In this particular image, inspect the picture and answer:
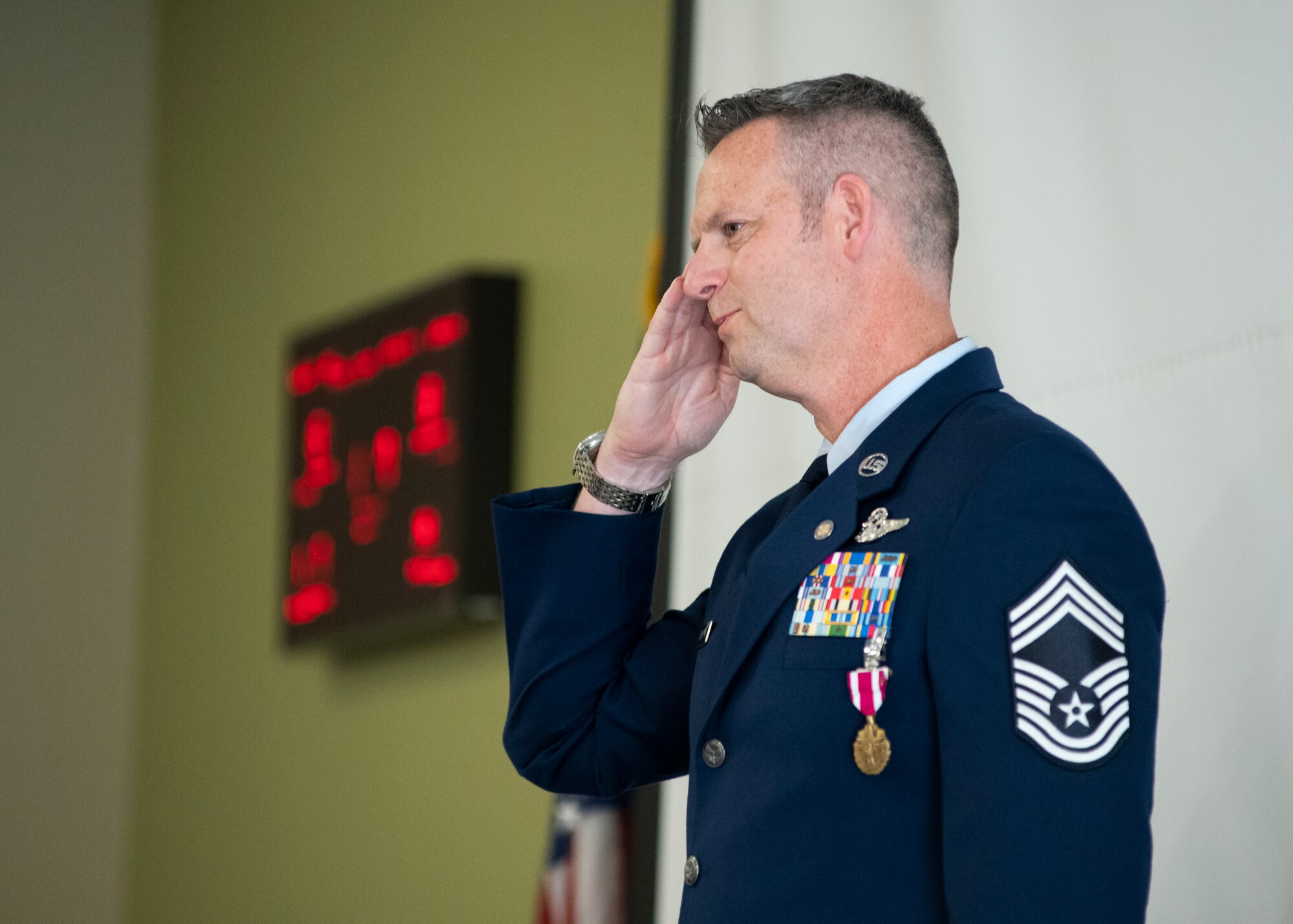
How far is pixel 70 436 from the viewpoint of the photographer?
174 inches

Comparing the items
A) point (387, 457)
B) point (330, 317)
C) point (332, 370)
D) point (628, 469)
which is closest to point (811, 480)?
point (628, 469)

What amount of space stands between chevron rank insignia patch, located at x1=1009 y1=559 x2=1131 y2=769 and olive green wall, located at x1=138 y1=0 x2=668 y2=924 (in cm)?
190

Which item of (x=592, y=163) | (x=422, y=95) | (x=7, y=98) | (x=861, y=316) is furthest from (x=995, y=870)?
(x=7, y=98)

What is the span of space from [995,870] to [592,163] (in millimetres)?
2255

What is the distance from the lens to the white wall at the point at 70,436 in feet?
13.9

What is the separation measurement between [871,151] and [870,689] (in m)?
0.51

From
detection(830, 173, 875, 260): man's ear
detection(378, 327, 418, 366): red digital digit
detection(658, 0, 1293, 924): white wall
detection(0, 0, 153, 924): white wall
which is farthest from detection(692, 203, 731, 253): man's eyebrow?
detection(0, 0, 153, 924): white wall

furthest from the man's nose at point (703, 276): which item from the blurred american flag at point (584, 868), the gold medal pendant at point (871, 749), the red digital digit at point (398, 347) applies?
the red digital digit at point (398, 347)

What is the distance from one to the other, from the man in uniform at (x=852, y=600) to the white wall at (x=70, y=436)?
3054 mm

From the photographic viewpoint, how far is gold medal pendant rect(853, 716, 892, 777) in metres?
1.14

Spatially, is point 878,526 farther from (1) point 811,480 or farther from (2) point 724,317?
(2) point 724,317

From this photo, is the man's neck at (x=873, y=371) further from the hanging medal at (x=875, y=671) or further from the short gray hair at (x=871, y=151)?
the hanging medal at (x=875, y=671)

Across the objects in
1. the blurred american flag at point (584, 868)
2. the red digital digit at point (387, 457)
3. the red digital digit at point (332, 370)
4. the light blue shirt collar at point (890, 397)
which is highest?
A: the red digital digit at point (332, 370)

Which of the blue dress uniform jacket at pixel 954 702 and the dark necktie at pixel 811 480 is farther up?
the dark necktie at pixel 811 480
